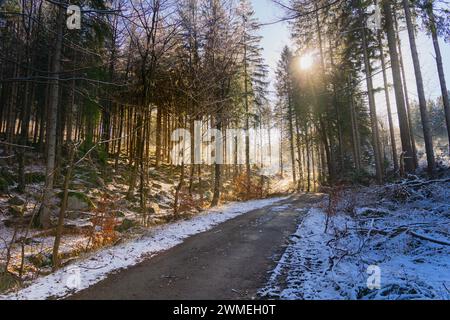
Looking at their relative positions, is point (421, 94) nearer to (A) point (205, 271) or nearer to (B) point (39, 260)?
(A) point (205, 271)

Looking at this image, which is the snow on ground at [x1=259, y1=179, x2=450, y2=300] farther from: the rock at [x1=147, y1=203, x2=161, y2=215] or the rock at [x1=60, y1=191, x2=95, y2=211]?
the rock at [x1=60, y1=191, x2=95, y2=211]

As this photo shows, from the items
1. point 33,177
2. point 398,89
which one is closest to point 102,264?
point 398,89

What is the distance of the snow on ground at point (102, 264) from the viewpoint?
5133 mm

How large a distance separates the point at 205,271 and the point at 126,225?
22.5 ft

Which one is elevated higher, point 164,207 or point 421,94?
point 421,94

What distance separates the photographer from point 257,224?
35.3ft

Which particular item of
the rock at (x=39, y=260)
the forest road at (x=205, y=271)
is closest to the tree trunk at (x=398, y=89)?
the forest road at (x=205, y=271)

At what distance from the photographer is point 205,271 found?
19.5ft

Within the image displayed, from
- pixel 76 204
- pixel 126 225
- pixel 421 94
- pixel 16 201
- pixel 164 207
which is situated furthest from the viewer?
pixel 164 207

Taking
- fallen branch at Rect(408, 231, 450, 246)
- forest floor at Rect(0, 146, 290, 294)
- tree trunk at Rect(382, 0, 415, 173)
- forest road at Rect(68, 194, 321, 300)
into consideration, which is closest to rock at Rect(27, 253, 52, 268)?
forest floor at Rect(0, 146, 290, 294)

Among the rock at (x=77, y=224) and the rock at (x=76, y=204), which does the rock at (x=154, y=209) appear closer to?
the rock at (x=77, y=224)

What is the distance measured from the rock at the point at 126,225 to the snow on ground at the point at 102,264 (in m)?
1.65

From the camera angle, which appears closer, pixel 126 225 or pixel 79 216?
pixel 126 225

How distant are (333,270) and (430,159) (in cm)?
1085
